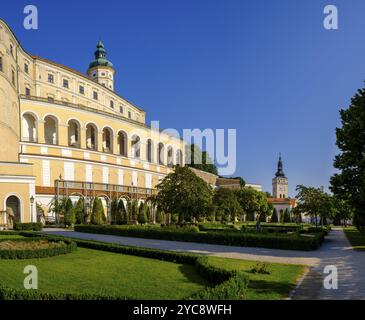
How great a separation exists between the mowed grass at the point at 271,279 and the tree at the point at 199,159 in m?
88.9

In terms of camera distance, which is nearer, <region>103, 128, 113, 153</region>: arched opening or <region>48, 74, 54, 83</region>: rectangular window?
<region>48, 74, 54, 83</region>: rectangular window

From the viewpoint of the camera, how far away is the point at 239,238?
24.2 meters

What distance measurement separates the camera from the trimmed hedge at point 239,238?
22.3 metres

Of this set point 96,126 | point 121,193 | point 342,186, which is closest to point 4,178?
point 121,193

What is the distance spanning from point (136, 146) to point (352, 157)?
5527cm

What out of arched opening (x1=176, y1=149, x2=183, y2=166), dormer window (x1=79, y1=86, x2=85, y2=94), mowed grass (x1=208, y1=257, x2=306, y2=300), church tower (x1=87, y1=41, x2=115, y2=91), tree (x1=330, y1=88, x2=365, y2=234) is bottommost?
mowed grass (x1=208, y1=257, x2=306, y2=300)

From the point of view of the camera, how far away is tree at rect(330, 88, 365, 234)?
2280 centimetres

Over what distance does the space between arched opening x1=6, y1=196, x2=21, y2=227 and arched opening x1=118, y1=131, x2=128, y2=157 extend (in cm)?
2925

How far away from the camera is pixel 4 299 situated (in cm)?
888

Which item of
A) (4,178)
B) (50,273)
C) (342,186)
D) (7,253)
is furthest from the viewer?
(4,178)

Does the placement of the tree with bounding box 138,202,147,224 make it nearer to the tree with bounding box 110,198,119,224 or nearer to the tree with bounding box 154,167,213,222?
the tree with bounding box 110,198,119,224

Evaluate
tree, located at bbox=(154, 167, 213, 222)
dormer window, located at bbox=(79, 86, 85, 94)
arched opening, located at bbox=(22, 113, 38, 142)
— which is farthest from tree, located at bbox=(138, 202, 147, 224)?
dormer window, located at bbox=(79, 86, 85, 94)

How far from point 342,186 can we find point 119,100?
217 ft

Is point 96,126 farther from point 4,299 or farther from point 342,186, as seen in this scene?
point 4,299
